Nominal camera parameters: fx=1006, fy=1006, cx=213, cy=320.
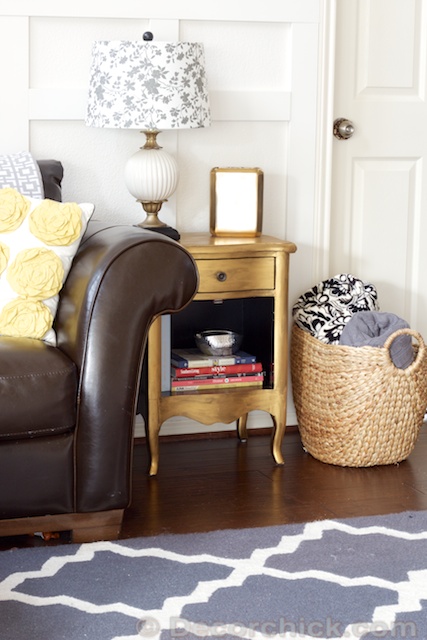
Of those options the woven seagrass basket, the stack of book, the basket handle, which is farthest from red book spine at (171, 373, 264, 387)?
the basket handle

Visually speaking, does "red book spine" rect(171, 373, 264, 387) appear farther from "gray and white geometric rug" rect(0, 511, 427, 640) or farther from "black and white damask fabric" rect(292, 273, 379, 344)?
"gray and white geometric rug" rect(0, 511, 427, 640)

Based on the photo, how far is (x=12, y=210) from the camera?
2562 mm

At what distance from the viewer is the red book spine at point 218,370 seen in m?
3.10

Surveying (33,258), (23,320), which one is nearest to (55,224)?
(33,258)

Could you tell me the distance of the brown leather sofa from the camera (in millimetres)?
2293

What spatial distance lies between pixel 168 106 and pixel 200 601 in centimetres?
140

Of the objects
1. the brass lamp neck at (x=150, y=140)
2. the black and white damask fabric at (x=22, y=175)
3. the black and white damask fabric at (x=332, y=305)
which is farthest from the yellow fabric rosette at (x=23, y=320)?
the black and white damask fabric at (x=332, y=305)

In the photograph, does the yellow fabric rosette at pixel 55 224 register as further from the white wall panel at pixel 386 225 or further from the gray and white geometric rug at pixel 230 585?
the white wall panel at pixel 386 225

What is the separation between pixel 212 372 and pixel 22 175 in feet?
2.75

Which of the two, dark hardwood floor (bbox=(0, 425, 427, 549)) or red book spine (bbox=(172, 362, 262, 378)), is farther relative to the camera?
red book spine (bbox=(172, 362, 262, 378))

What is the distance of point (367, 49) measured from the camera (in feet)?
11.3

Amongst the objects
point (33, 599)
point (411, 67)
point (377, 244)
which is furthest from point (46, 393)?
point (411, 67)

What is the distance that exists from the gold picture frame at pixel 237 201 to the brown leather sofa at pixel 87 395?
31.6 inches

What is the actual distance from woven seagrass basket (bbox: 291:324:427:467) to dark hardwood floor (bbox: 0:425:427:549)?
2.3 inches
